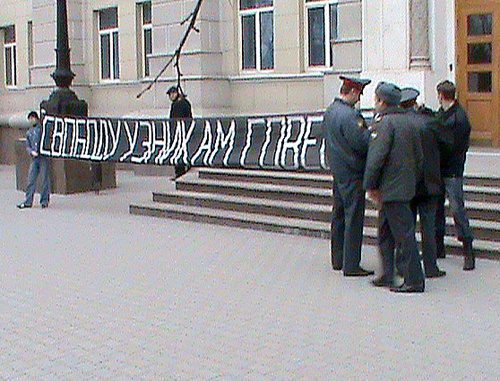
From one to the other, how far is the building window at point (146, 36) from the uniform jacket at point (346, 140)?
13.9 metres

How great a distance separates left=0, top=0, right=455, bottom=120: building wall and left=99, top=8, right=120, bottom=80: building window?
0.21 meters

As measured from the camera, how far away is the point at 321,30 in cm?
1947

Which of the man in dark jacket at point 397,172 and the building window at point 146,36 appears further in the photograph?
the building window at point 146,36

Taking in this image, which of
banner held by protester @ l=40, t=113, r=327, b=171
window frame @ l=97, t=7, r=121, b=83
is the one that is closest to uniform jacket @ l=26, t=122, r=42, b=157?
banner held by protester @ l=40, t=113, r=327, b=171

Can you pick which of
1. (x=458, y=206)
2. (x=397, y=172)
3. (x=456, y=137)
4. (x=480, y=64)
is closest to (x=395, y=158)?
(x=397, y=172)

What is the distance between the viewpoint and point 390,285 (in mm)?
9312

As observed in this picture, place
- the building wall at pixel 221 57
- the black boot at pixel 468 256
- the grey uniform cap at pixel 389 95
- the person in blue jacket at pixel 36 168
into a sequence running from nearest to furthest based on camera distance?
the grey uniform cap at pixel 389 95, the black boot at pixel 468 256, the building wall at pixel 221 57, the person in blue jacket at pixel 36 168

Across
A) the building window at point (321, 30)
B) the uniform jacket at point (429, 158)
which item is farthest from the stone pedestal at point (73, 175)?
the uniform jacket at point (429, 158)

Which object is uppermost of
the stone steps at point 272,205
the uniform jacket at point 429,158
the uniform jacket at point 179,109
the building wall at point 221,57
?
the building wall at point 221,57

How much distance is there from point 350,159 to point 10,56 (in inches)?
831

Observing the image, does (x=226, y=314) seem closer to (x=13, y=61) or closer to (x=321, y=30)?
(x=321, y=30)

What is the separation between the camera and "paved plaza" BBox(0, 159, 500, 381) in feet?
22.4

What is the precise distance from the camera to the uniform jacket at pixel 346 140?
384 inches

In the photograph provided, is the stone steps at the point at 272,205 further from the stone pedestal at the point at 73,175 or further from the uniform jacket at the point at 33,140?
the stone pedestal at the point at 73,175
